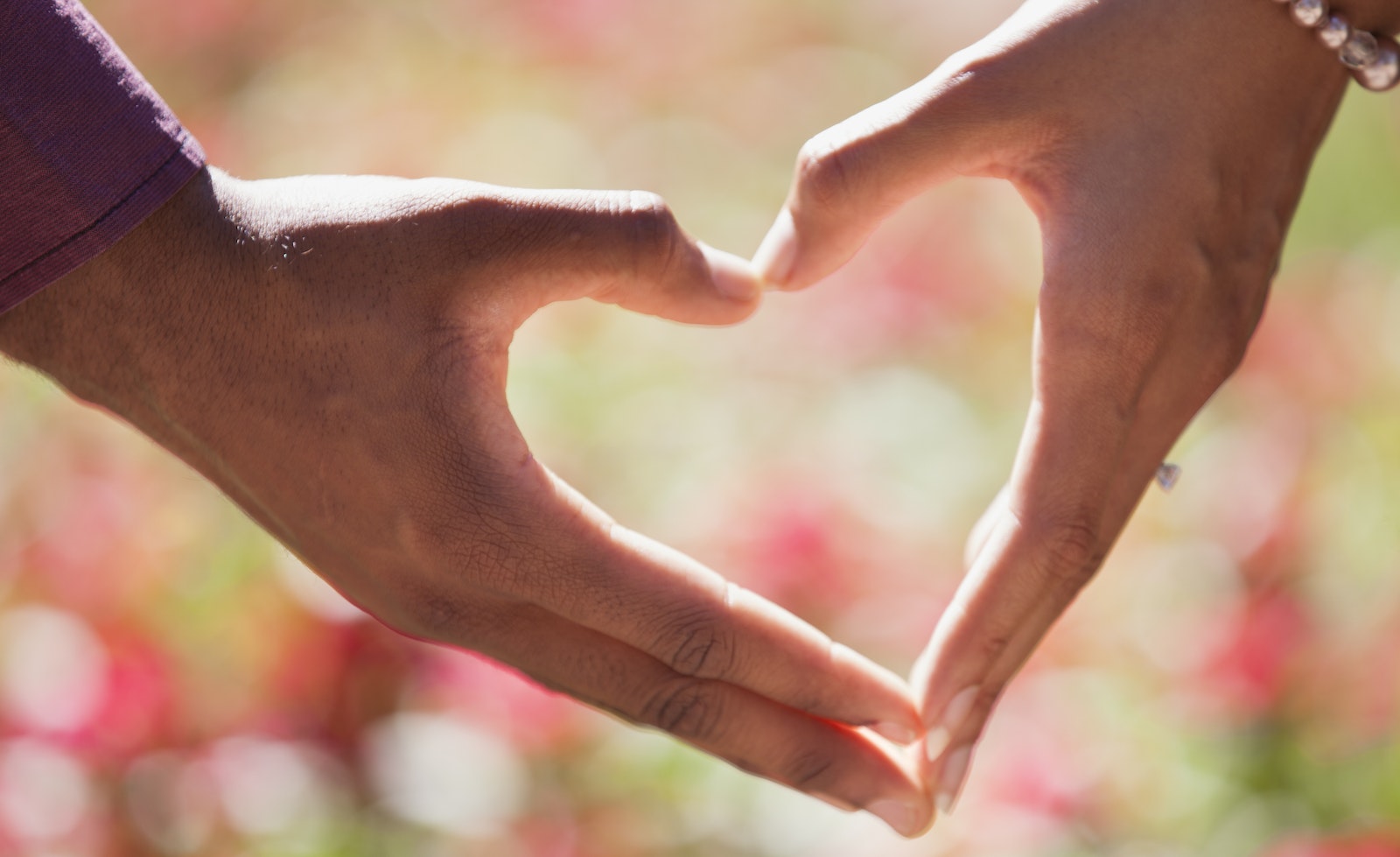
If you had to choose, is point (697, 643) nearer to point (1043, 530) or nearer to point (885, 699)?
point (885, 699)

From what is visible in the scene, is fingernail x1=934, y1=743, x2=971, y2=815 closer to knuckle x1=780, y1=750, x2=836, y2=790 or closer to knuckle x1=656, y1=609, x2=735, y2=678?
knuckle x1=780, y1=750, x2=836, y2=790

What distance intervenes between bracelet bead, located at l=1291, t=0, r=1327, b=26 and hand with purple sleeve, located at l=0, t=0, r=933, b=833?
0.69 metres

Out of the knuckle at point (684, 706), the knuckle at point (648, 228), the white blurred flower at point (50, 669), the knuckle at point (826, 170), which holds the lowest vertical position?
the knuckle at point (684, 706)

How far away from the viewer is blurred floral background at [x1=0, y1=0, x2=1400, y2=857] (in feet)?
6.13

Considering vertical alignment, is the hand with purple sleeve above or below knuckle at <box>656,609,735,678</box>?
above

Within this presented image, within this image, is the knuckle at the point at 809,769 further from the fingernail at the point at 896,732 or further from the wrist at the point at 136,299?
the wrist at the point at 136,299

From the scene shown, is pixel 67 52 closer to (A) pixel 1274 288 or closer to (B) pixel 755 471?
(B) pixel 755 471

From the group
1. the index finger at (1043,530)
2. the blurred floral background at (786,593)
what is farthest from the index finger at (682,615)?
the blurred floral background at (786,593)

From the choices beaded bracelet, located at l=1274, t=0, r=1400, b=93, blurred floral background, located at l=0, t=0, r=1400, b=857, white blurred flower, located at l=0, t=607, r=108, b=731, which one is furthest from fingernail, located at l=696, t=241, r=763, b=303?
white blurred flower, located at l=0, t=607, r=108, b=731

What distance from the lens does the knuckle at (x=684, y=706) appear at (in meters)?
1.23

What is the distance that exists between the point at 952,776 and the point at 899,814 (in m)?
0.08

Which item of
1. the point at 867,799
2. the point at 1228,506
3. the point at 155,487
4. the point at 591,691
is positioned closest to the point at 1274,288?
the point at 1228,506

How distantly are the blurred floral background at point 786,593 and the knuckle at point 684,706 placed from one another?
2.37 ft

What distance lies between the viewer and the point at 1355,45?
4.23 ft
